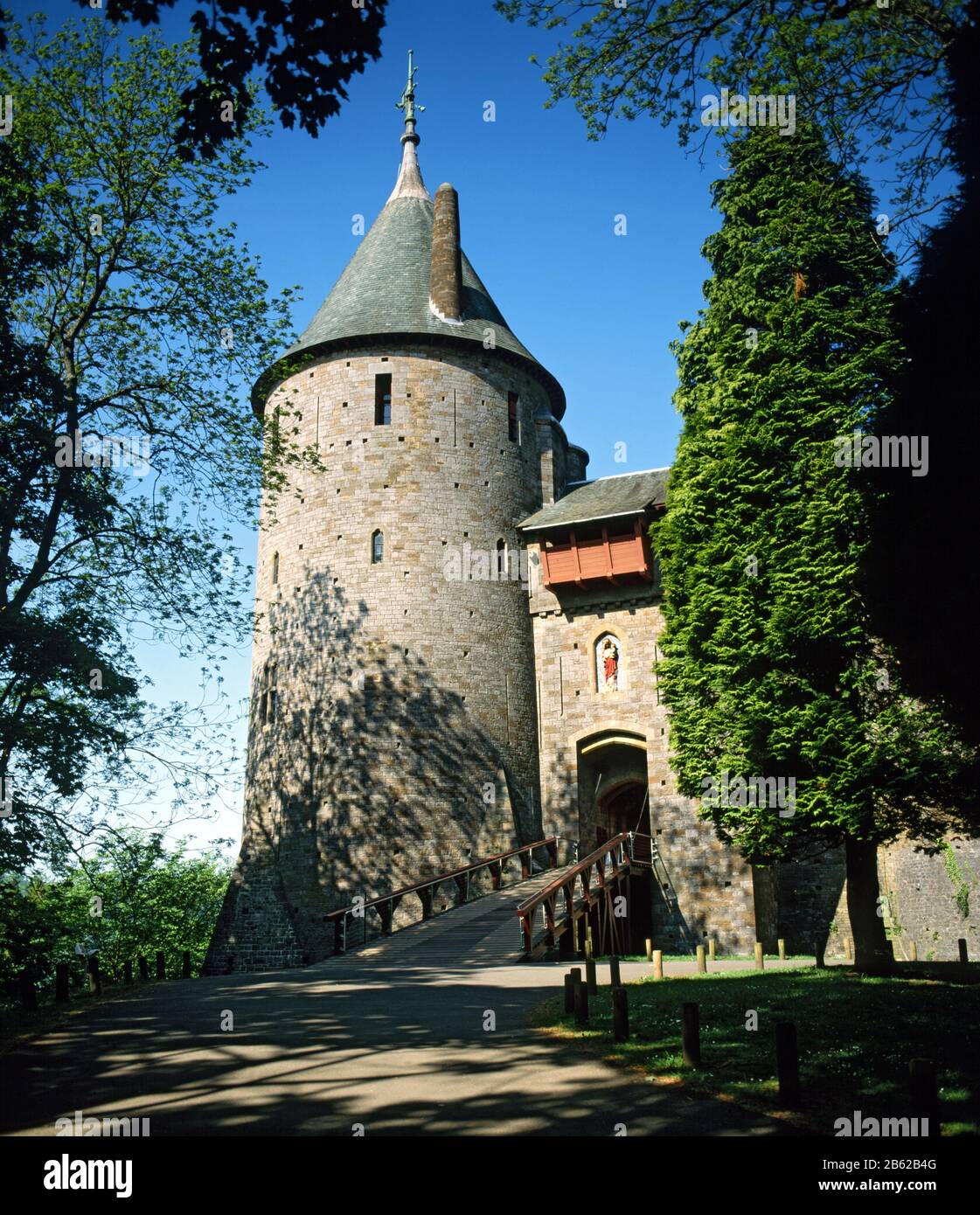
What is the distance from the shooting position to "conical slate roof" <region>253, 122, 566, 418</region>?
28141 mm

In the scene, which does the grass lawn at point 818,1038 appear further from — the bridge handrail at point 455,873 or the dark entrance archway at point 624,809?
the dark entrance archway at point 624,809

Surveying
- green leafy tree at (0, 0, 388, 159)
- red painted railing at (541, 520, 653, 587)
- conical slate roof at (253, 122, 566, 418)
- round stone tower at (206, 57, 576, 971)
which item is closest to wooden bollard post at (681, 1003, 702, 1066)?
green leafy tree at (0, 0, 388, 159)

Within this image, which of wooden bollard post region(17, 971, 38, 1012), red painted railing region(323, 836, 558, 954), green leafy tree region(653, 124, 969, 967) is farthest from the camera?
red painted railing region(323, 836, 558, 954)

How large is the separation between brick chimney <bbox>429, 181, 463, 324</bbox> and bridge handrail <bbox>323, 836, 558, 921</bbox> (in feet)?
48.1

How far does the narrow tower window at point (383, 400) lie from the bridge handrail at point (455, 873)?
1198 centimetres

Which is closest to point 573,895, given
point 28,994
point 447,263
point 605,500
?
point 28,994

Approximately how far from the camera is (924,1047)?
9.06 meters

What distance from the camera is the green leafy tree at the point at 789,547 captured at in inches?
624

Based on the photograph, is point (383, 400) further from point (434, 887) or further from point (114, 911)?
point (114, 911)

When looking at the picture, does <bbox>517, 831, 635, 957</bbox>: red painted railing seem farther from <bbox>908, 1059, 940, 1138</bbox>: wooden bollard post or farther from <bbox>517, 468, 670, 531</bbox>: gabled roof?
<bbox>908, 1059, 940, 1138</bbox>: wooden bollard post

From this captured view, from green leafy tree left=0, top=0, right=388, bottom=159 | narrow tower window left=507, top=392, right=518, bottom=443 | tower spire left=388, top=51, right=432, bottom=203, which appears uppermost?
tower spire left=388, top=51, right=432, bottom=203

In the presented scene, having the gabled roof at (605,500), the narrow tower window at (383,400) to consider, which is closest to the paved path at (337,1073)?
the gabled roof at (605,500)

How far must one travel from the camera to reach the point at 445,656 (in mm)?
26391
